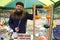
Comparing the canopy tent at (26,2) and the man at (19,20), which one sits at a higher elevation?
the canopy tent at (26,2)

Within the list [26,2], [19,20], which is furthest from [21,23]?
[26,2]

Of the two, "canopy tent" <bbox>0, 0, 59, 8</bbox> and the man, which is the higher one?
"canopy tent" <bbox>0, 0, 59, 8</bbox>

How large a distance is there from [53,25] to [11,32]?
1.91ft

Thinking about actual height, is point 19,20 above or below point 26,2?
below

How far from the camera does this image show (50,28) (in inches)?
91.1

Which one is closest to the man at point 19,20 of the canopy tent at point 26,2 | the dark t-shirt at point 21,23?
the dark t-shirt at point 21,23

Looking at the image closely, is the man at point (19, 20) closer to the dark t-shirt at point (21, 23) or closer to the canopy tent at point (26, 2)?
the dark t-shirt at point (21, 23)

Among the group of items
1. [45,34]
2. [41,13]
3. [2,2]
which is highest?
[2,2]

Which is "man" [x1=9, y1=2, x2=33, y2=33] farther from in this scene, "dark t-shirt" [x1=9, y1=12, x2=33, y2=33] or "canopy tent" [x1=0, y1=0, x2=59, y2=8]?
"canopy tent" [x1=0, y1=0, x2=59, y2=8]

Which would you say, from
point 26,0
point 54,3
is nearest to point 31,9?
point 26,0

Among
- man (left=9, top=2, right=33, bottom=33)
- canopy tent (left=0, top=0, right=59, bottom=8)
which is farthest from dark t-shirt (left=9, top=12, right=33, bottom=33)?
canopy tent (left=0, top=0, right=59, bottom=8)

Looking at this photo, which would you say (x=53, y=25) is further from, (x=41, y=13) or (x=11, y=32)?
(x=11, y=32)

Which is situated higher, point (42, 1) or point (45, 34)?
point (42, 1)

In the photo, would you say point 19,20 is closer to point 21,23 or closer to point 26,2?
point 21,23
